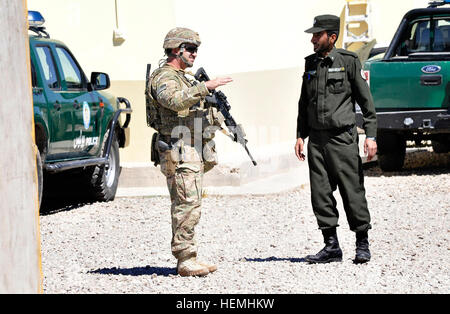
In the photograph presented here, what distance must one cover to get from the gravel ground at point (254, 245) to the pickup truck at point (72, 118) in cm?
42

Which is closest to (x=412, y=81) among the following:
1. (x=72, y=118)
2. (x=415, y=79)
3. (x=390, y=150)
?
(x=415, y=79)

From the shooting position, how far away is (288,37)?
48.3 ft

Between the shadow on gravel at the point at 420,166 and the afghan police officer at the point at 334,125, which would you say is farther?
the shadow on gravel at the point at 420,166

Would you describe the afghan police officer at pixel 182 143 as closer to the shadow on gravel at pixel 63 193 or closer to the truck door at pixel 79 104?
the truck door at pixel 79 104

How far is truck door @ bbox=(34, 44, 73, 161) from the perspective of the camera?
968 cm

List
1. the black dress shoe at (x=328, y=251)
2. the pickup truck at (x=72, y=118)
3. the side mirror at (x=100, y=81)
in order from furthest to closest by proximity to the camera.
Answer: the side mirror at (x=100, y=81) < the pickup truck at (x=72, y=118) < the black dress shoe at (x=328, y=251)

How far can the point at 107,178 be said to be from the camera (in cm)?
1137

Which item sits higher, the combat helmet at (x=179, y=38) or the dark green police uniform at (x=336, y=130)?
the combat helmet at (x=179, y=38)

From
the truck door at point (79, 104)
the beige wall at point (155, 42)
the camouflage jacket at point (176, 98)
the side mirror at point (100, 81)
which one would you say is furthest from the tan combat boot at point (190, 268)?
the beige wall at point (155, 42)

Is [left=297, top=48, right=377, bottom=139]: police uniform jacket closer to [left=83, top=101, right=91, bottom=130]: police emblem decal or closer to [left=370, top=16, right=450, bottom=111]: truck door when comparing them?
[left=83, top=101, right=91, bottom=130]: police emblem decal

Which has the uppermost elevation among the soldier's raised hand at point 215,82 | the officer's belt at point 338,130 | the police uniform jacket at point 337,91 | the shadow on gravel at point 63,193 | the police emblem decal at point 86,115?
the soldier's raised hand at point 215,82

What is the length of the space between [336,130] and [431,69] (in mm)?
4972

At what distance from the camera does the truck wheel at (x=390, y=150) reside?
1236 cm

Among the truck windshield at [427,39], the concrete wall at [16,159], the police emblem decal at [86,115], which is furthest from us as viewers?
the truck windshield at [427,39]
